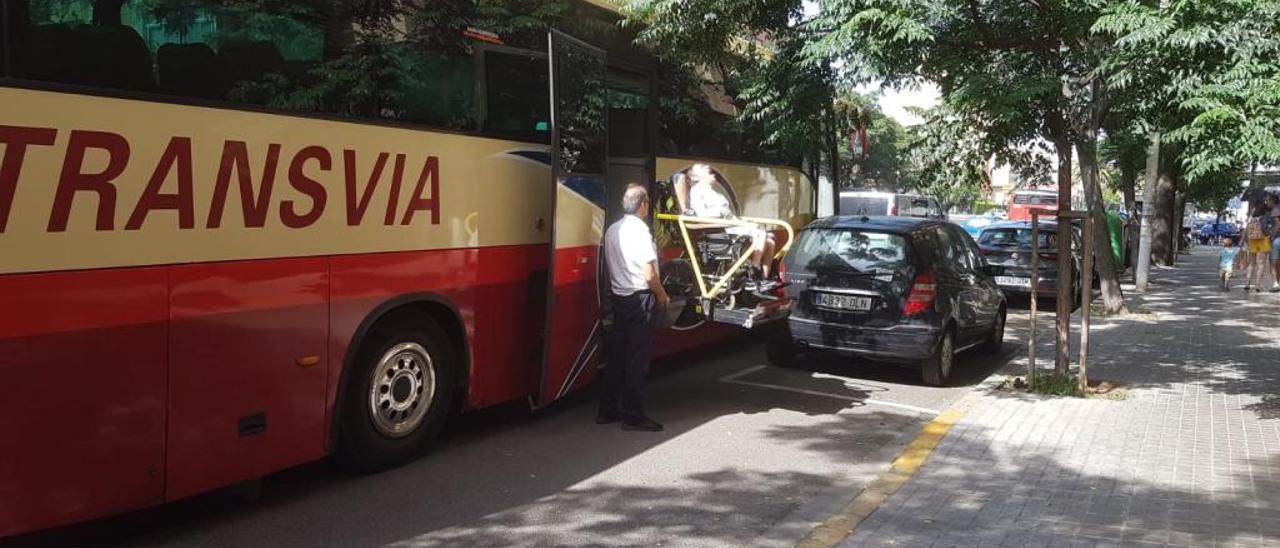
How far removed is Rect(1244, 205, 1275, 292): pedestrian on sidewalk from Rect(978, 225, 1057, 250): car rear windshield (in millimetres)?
4607

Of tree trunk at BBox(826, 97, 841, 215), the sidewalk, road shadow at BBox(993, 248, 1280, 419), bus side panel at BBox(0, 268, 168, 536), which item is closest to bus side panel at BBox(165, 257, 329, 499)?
bus side panel at BBox(0, 268, 168, 536)

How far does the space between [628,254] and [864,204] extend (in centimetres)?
2146

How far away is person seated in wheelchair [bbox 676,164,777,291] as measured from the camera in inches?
323

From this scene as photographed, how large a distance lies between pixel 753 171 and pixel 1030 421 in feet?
13.8

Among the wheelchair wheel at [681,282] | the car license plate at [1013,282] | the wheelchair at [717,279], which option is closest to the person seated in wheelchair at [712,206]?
the wheelchair at [717,279]

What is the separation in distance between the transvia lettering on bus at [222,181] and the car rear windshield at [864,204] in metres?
22.6

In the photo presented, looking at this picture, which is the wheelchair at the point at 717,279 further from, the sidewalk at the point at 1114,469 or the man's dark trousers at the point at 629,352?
the sidewalk at the point at 1114,469

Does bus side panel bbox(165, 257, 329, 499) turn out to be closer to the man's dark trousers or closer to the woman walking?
the man's dark trousers

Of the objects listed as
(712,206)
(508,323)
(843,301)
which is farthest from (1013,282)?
(508,323)

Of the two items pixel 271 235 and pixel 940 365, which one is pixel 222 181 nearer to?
pixel 271 235

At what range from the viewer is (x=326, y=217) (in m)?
5.34

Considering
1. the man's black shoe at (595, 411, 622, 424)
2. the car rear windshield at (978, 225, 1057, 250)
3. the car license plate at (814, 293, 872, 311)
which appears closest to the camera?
the man's black shoe at (595, 411, 622, 424)

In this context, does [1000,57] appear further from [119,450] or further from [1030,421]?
[119,450]

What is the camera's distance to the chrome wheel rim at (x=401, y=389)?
19.6 feet
